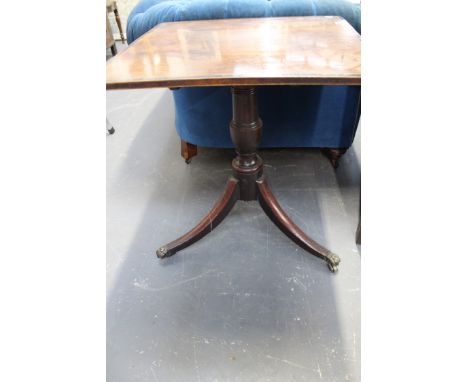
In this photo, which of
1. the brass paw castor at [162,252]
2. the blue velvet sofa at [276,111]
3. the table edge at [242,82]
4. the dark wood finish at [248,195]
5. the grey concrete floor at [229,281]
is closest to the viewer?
the table edge at [242,82]

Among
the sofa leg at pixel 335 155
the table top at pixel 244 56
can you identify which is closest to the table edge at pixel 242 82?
the table top at pixel 244 56

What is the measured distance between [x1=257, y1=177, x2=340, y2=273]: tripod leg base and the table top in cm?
51

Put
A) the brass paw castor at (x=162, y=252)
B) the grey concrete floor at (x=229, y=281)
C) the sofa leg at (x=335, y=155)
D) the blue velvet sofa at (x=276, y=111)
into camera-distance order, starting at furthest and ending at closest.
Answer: the sofa leg at (x=335, y=155) < the blue velvet sofa at (x=276, y=111) < the brass paw castor at (x=162, y=252) < the grey concrete floor at (x=229, y=281)

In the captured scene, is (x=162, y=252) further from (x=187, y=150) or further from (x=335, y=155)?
(x=335, y=155)

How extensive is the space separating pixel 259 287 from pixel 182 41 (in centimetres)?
77

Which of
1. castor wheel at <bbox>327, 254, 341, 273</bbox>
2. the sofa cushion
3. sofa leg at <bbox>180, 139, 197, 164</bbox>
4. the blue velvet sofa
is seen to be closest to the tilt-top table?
castor wheel at <bbox>327, 254, 341, 273</bbox>

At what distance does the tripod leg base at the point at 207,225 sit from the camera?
1.24 metres

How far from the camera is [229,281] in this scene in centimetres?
116

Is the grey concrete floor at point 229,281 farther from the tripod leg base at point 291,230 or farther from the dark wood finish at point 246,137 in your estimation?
the dark wood finish at point 246,137

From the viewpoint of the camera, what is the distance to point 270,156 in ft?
5.86

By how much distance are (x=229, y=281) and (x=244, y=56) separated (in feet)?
2.34

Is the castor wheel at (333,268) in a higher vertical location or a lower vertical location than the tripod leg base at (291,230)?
lower

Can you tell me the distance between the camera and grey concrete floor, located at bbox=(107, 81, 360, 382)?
0.95 meters

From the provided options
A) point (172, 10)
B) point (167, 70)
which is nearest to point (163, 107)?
point (172, 10)
